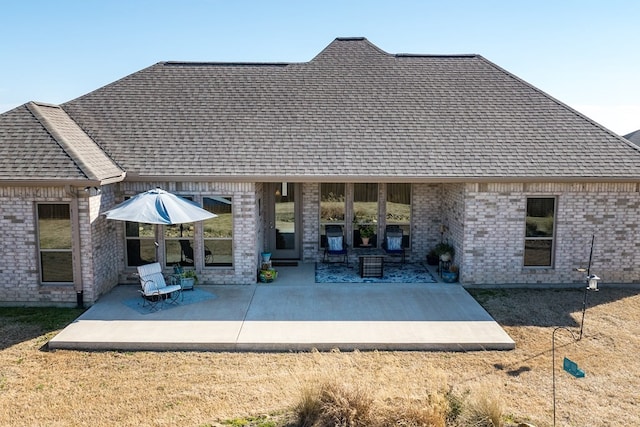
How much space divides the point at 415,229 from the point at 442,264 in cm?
177

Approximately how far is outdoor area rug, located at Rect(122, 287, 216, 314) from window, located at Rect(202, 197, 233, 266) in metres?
0.95

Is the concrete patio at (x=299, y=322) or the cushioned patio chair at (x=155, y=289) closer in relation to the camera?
the concrete patio at (x=299, y=322)

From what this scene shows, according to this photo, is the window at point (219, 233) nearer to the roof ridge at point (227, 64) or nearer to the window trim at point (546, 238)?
the roof ridge at point (227, 64)

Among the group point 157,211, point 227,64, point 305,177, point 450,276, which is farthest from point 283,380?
point 227,64

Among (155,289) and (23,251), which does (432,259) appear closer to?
(155,289)

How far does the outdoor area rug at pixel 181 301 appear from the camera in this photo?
10.8 meters

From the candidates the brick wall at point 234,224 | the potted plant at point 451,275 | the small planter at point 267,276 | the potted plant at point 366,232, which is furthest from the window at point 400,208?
the brick wall at point 234,224

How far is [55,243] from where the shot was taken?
438 inches

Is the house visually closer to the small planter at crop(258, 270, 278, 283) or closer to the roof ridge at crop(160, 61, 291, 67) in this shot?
the small planter at crop(258, 270, 278, 283)

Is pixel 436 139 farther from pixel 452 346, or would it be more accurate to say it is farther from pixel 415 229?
pixel 452 346

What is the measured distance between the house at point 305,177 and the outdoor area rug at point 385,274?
0.73 m

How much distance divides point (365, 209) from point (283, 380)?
787 centimetres

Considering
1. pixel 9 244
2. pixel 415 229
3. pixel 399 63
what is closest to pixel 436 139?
pixel 415 229

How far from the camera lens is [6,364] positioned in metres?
8.27
